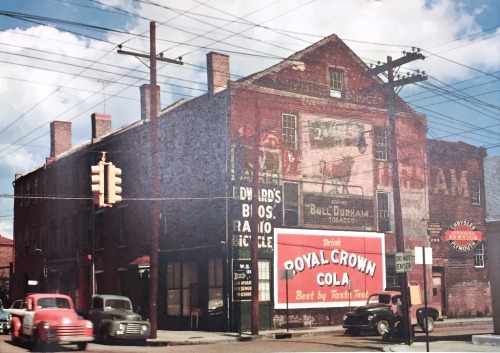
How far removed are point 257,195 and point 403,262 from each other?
5046 mm

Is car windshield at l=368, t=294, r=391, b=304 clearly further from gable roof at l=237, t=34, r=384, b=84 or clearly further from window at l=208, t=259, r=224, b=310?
gable roof at l=237, t=34, r=384, b=84

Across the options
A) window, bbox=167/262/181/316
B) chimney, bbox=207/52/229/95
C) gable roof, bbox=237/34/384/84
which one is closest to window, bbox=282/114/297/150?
gable roof, bbox=237/34/384/84

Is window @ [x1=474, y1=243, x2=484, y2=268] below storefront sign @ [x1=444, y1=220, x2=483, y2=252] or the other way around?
below

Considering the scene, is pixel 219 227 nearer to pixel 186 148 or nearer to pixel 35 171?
pixel 186 148

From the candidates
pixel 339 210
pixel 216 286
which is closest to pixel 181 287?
pixel 216 286

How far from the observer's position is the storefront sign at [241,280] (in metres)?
23.5

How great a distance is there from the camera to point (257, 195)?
22047 millimetres

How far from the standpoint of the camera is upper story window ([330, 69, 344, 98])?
63.4ft

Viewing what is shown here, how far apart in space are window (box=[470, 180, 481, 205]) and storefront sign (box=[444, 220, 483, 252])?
1878mm

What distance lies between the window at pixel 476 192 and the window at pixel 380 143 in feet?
9.01

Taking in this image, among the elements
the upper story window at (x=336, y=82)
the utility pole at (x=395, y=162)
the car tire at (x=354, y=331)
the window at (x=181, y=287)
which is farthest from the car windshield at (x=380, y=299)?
the upper story window at (x=336, y=82)

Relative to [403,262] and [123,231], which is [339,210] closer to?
[403,262]

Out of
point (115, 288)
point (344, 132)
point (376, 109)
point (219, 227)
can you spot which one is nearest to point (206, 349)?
point (115, 288)

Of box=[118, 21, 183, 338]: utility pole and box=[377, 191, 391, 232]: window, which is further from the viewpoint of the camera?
box=[377, 191, 391, 232]: window
